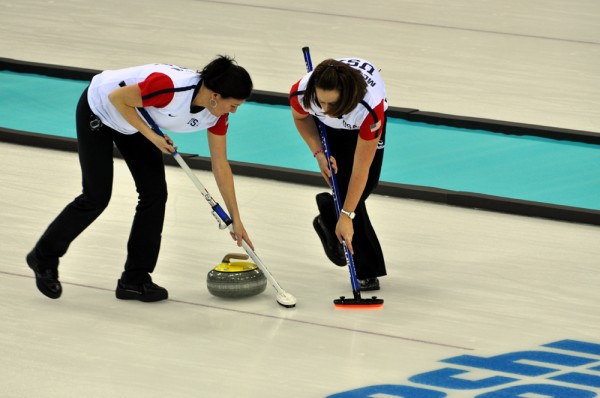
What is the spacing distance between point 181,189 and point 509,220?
5.79ft

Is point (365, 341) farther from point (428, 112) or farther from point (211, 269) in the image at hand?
point (428, 112)

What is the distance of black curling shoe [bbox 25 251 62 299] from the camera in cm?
531

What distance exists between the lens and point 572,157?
8.09m

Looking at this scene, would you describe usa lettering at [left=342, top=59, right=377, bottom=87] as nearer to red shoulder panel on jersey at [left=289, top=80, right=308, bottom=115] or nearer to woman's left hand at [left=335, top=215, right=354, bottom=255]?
red shoulder panel on jersey at [left=289, top=80, right=308, bottom=115]

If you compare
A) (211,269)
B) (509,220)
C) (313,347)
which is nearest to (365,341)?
(313,347)

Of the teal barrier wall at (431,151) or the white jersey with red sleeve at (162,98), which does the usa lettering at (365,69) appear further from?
the teal barrier wall at (431,151)

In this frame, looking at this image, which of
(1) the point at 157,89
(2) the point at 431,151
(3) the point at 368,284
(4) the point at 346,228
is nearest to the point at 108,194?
(1) the point at 157,89

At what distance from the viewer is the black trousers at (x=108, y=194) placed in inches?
205

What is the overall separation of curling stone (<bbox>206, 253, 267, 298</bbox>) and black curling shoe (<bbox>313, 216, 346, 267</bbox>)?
0.42 meters

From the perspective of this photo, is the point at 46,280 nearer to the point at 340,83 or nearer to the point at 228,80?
the point at 228,80

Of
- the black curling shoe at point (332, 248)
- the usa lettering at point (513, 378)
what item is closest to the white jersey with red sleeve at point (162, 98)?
the black curling shoe at point (332, 248)

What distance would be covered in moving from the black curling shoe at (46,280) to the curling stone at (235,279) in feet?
2.04

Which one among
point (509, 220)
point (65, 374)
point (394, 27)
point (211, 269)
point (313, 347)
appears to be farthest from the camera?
point (394, 27)

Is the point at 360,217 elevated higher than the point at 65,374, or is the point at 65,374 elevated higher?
the point at 360,217
